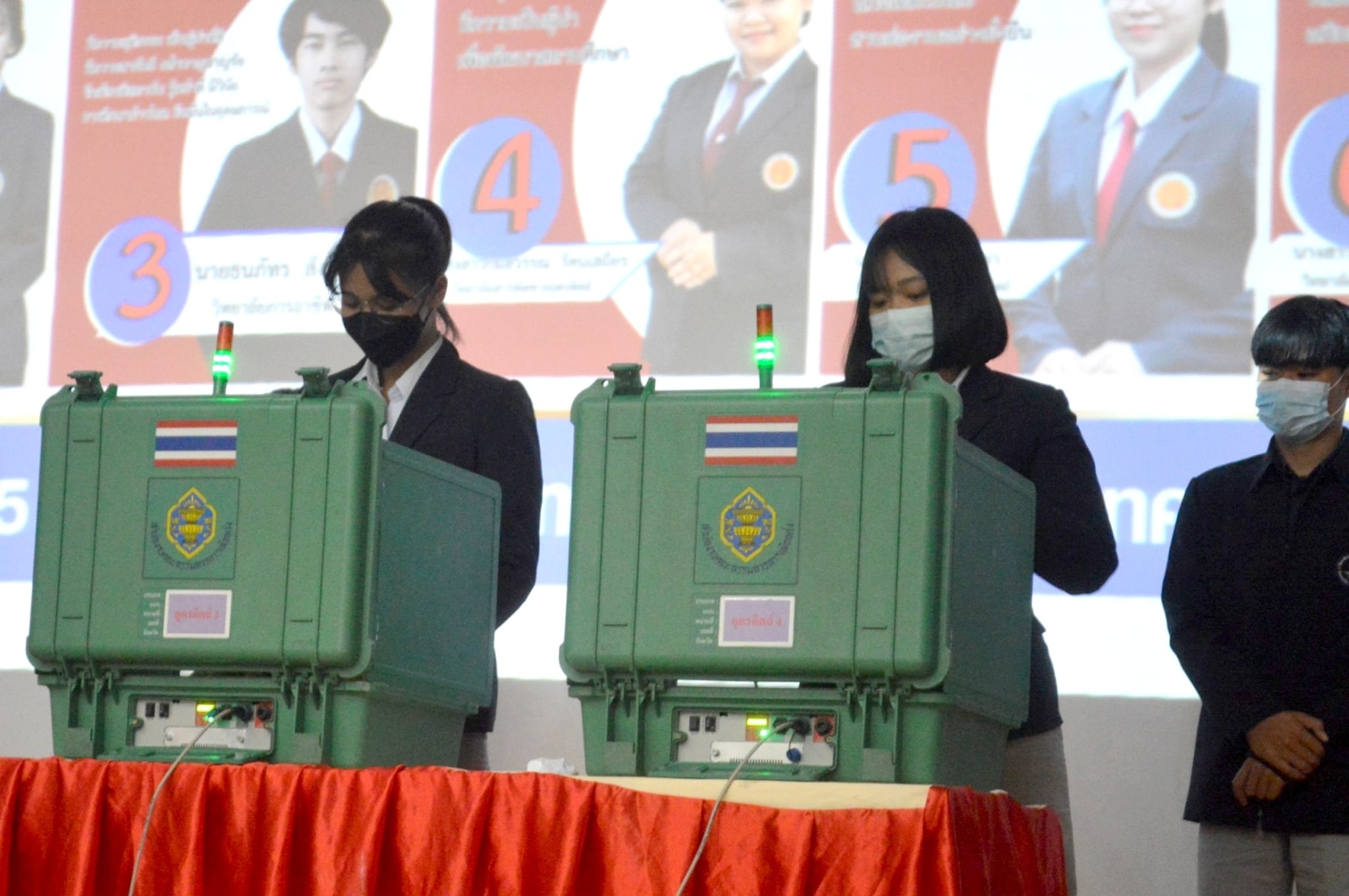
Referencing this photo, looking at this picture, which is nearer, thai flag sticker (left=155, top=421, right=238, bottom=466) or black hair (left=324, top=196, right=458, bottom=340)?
thai flag sticker (left=155, top=421, right=238, bottom=466)

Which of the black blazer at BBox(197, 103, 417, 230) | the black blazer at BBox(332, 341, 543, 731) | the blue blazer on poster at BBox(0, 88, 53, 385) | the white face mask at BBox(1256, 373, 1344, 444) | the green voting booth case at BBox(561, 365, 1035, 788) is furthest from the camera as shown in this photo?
the blue blazer on poster at BBox(0, 88, 53, 385)

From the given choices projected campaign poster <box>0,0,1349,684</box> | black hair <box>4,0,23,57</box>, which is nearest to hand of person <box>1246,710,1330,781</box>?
projected campaign poster <box>0,0,1349,684</box>

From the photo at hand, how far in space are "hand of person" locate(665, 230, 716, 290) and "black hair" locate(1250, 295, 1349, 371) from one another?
1.47 meters

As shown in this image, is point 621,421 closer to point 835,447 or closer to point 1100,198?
point 835,447

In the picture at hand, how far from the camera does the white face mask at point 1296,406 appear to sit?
2717 millimetres

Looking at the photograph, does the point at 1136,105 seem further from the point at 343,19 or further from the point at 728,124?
the point at 343,19

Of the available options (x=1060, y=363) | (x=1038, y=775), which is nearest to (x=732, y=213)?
(x=1060, y=363)

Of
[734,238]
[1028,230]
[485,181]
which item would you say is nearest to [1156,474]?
[1028,230]

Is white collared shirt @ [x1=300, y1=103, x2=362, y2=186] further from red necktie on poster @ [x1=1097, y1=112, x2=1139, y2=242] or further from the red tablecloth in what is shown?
the red tablecloth

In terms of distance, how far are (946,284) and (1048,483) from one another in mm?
285

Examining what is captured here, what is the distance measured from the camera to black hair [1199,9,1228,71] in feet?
12.4

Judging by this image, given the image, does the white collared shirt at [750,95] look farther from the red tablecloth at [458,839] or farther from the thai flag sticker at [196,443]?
the red tablecloth at [458,839]

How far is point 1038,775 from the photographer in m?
2.28

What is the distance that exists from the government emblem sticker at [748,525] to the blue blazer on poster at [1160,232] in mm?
1954
